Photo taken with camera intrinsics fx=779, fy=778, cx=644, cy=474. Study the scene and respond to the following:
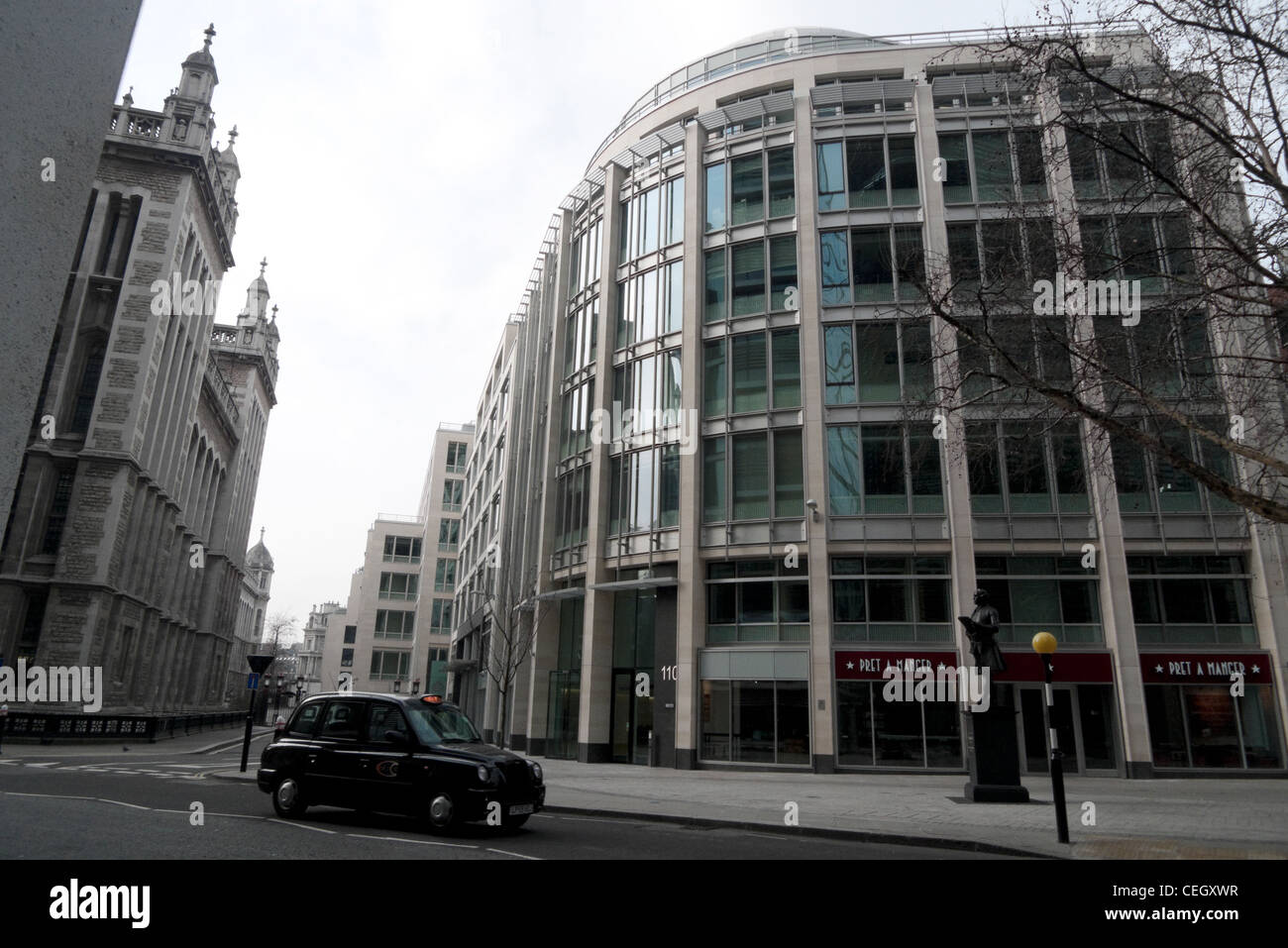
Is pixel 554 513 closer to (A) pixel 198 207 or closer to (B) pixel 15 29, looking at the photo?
(A) pixel 198 207

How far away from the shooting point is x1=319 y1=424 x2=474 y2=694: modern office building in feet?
239

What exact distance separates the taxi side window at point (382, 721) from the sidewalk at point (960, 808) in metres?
4.36

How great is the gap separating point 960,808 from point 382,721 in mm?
10617

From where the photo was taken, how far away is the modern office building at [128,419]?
3139cm

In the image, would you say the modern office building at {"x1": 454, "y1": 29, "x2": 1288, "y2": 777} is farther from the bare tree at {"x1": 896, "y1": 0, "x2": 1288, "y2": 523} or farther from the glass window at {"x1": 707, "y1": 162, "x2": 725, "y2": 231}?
the bare tree at {"x1": 896, "y1": 0, "x2": 1288, "y2": 523}

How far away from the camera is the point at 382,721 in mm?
10781

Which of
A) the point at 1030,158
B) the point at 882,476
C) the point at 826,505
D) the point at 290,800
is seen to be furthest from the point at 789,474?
the point at 290,800

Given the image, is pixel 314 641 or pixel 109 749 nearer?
pixel 109 749

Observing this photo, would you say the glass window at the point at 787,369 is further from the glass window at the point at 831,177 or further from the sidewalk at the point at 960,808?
the sidewalk at the point at 960,808

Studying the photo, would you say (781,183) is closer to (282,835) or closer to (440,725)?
(440,725)

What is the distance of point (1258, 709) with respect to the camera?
2294 centimetres

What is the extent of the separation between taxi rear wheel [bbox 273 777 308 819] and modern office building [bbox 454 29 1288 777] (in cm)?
1594

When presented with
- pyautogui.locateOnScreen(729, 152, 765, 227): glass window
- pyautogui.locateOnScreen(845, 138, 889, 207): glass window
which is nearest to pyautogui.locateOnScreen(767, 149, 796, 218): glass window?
pyautogui.locateOnScreen(729, 152, 765, 227): glass window

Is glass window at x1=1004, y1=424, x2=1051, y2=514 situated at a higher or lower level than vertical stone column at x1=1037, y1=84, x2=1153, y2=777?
higher
